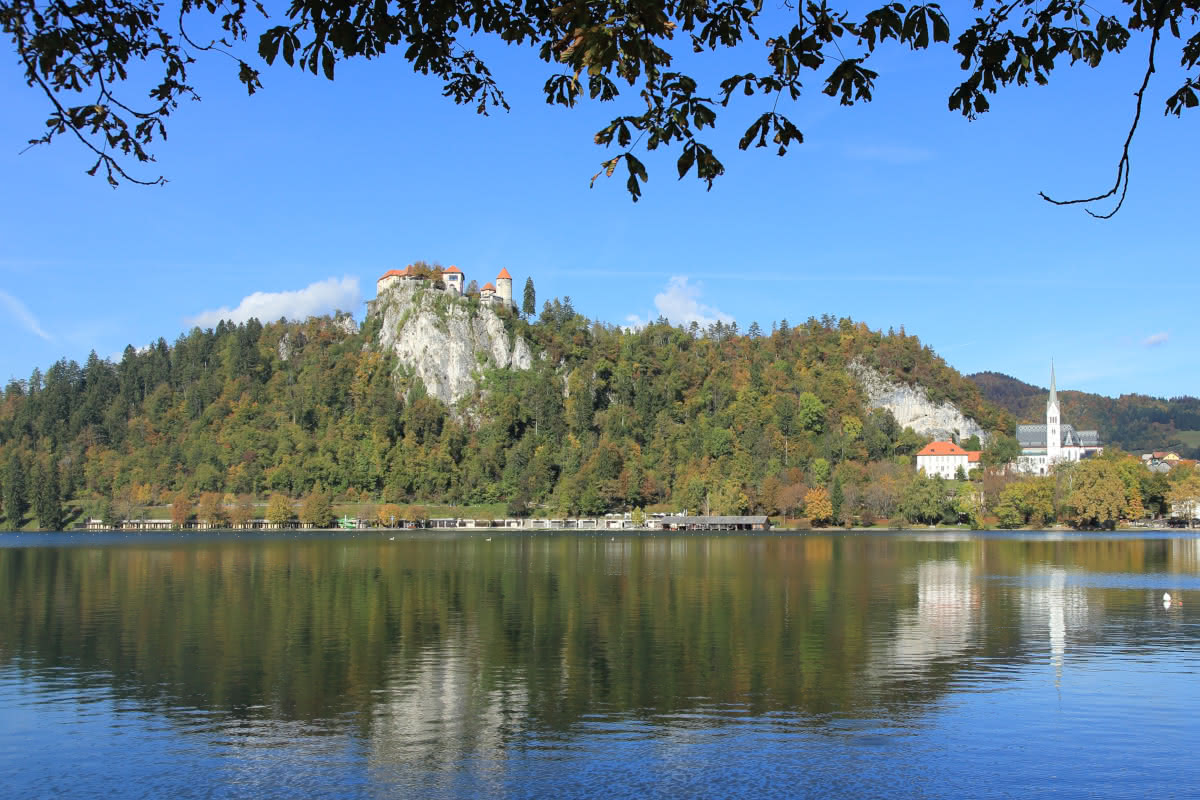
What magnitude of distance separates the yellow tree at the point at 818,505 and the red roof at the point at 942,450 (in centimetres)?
4076

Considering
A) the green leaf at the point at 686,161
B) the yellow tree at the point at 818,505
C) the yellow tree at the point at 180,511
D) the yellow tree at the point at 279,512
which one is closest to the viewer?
the green leaf at the point at 686,161

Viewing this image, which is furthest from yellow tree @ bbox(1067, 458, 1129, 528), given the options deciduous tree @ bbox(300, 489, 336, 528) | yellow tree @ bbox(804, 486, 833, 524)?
deciduous tree @ bbox(300, 489, 336, 528)

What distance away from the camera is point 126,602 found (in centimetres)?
4891

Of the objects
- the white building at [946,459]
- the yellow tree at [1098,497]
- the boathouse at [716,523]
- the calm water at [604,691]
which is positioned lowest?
the boathouse at [716,523]

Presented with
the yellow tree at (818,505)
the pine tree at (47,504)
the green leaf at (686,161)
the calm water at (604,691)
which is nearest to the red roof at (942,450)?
the yellow tree at (818,505)

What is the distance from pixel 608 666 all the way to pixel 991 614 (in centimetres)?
2044

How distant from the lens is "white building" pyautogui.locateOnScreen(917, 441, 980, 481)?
613 feet

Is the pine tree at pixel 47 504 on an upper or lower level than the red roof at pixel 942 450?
lower

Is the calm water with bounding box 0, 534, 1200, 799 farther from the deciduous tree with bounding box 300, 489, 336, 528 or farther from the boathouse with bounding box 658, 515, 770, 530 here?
the deciduous tree with bounding box 300, 489, 336, 528

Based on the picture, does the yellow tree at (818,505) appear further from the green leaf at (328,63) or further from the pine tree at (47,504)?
the green leaf at (328,63)

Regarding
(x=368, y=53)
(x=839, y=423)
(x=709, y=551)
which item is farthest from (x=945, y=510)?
(x=368, y=53)

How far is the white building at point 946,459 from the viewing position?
18677cm

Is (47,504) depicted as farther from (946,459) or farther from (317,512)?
(946,459)

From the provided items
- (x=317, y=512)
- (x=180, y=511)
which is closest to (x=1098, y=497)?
(x=317, y=512)
